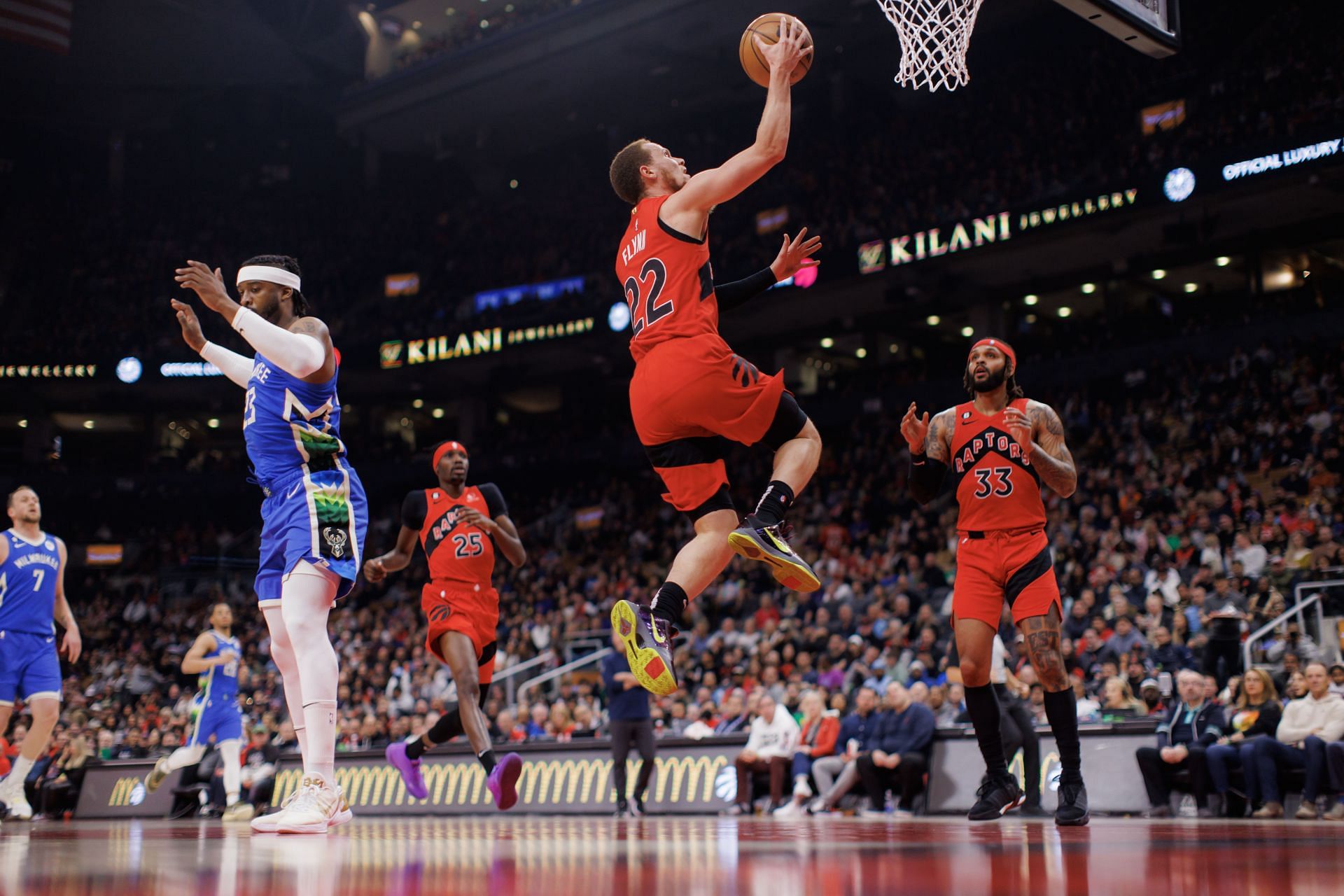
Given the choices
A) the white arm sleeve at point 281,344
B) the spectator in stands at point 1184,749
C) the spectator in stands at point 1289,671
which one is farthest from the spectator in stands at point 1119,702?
the white arm sleeve at point 281,344

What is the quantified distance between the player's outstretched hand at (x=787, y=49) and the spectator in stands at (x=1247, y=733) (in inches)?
302

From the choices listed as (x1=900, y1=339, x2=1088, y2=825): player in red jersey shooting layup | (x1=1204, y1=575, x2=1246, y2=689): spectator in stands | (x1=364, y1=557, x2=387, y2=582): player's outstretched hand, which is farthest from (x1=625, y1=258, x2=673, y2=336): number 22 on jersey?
(x1=1204, y1=575, x2=1246, y2=689): spectator in stands

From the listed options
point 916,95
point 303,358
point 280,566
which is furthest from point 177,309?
point 916,95

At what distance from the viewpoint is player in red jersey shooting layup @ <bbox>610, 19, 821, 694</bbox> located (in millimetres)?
4984

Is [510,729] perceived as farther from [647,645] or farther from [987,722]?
[647,645]

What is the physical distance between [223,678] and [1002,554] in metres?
9.68

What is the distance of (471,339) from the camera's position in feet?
93.1

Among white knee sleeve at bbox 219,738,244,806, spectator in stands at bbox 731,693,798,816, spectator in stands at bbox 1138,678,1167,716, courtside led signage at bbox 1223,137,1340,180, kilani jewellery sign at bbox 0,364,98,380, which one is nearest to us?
spectator in stands at bbox 1138,678,1167,716

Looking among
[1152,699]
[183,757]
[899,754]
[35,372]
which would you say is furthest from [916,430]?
[35,372]

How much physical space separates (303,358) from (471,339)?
75.9 ft

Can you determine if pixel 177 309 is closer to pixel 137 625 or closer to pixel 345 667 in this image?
pixel 345 667

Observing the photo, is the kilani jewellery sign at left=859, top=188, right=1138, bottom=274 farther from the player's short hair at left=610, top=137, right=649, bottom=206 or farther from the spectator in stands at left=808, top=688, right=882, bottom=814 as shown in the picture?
the player's short hair at left=610, top=137, right=649, bottom=206

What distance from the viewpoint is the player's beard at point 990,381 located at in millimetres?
6648

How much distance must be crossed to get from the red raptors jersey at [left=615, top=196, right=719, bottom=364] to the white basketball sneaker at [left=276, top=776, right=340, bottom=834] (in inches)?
93.0
